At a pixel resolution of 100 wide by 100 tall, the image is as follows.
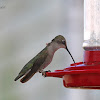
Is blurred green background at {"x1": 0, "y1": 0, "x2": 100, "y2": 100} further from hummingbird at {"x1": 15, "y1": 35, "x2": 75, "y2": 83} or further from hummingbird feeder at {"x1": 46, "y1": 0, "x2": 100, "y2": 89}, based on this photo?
hummingbird feeder at {"x1": 46, "y1": 0, "x2": 100, "y2": 89}

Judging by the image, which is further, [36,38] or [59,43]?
[36,38]

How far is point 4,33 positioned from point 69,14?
5.75 feet

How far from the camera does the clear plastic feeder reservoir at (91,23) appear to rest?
491cm

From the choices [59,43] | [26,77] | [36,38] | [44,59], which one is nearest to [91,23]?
[59,43]

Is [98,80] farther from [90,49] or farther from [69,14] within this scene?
[69,14]

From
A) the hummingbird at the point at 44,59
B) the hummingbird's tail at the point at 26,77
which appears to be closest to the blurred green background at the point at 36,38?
the hummingbird at the point at 44,59

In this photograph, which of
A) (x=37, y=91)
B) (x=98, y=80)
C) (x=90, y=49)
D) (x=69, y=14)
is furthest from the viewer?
(x=37, y=91)

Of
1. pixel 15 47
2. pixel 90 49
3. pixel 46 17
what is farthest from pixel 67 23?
pixel 90 49

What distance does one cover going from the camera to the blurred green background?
347 inches

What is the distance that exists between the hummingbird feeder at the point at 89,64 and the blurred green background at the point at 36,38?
3511mm

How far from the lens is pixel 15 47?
30.8 ft

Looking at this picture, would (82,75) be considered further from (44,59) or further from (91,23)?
(44,59)

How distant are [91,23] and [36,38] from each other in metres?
4.40

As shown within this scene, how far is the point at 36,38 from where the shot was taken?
9.45m
